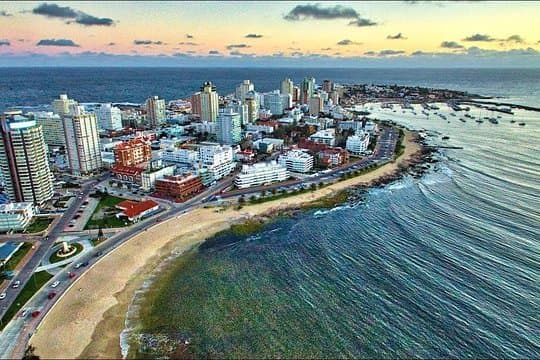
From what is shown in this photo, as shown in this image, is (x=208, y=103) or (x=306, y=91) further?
(x=306, y=91)

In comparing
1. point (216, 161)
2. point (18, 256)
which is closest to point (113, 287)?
point (18, 256)

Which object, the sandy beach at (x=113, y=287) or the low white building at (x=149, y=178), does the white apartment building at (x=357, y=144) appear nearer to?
the sandy beach at (x=113, y=287)

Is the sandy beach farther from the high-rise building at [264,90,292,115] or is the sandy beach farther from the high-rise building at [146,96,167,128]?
the high-rise building at [264,90,292,115]

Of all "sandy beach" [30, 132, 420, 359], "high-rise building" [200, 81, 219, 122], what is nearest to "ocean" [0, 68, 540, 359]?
"sandy beach" [30, 132, 420, 359]

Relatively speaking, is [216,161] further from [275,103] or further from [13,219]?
[275,103]

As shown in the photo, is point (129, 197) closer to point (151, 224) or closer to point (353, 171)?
point (151, 224)

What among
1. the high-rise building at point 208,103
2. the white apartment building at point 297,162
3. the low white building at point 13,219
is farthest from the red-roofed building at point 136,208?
the high-rise building at point 208,103

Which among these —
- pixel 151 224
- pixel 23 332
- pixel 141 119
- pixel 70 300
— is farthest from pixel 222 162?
pixel 141 119
